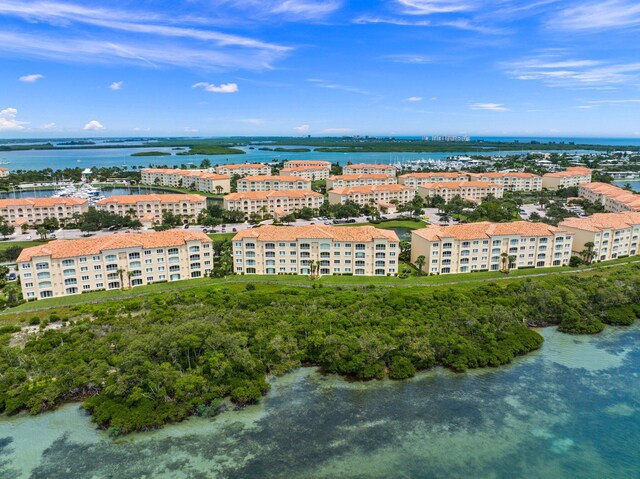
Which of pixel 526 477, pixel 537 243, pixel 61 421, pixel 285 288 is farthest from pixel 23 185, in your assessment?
pixel 526 477

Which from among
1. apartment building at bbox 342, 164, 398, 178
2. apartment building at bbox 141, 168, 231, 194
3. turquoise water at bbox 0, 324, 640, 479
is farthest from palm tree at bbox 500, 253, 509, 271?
apartment building at bbox 342, 164, 398, 178

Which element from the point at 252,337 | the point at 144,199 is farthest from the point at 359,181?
the point at 252,337

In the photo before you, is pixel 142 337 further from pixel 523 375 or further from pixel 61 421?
pixel 523 375

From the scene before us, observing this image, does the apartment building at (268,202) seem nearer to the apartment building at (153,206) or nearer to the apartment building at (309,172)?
the apartment building at (153,206)

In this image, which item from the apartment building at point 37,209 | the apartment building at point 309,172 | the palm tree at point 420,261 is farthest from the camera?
the apartment building at point 309,172

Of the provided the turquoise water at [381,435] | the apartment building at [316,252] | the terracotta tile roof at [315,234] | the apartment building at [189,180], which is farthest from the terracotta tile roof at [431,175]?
the turquoise water at [381,435]

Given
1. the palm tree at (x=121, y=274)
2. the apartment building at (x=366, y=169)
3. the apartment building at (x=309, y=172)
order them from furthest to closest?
the apartment building at (x=366, y=169) < the apartment building at (x=309, y=172) < the palm tree at (x=121, y=274)
